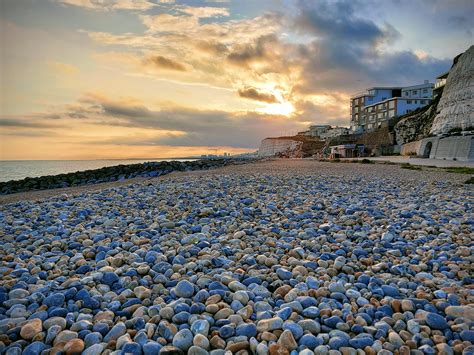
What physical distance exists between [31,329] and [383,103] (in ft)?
297

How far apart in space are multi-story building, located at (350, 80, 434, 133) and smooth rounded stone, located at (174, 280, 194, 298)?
75.5 metres

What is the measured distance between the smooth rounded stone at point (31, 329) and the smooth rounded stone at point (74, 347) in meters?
0.33

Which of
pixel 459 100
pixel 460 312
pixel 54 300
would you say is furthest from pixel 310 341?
pixel 459 100

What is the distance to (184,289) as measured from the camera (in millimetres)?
2826

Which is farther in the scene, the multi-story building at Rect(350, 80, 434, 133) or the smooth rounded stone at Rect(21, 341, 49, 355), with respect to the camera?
the multi-story building at Rect(350, 80, 434, 133)

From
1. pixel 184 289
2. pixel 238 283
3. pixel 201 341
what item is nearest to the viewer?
pixel 201 341

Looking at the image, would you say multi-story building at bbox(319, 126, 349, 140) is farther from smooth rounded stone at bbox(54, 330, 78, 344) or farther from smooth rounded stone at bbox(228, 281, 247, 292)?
smooth rounded stone at bbox(54, 330, 78, 344)

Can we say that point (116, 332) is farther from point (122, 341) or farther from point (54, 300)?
point (54, 300)

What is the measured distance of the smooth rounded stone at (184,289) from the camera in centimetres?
280

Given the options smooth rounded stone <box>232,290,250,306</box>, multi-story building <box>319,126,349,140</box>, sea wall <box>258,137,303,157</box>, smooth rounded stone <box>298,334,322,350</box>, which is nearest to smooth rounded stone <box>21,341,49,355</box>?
smooth rounded stone <box>232,290,250,306</box>

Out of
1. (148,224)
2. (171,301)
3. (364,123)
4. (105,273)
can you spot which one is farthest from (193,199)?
(364,123)

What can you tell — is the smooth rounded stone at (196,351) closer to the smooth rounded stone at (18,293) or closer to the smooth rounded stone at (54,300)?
the smooth rounded stone at (54,300)

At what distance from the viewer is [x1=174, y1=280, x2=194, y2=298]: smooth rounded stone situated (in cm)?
280

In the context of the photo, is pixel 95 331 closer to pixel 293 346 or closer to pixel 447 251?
pixel 293 346
